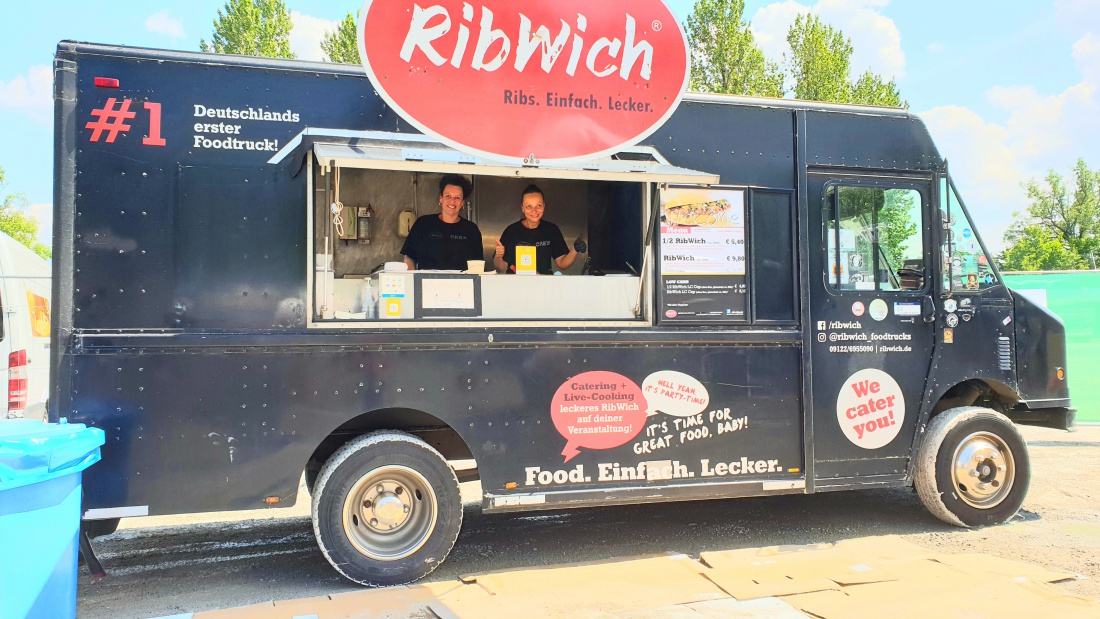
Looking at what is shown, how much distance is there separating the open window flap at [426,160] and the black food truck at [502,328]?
0.07 feet

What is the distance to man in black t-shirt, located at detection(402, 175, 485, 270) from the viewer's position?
17.7 ft

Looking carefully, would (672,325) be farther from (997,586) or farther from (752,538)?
(997,586)

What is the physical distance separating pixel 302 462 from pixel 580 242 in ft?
9.21

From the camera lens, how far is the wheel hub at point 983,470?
17.4 feet

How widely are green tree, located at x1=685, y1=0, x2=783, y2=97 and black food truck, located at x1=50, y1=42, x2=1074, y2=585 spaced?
746 inches

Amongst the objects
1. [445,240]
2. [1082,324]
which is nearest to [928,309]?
[445,240]

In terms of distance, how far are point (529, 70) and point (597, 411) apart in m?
2.05

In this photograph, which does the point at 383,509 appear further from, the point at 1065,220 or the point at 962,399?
the point at 1065,220

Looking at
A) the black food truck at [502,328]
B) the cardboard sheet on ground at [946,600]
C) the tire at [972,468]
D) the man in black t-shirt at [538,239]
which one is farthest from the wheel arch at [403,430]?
the tire at [972,468]

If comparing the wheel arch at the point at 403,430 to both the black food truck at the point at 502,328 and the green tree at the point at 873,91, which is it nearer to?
the black food truck at the point at 502,328

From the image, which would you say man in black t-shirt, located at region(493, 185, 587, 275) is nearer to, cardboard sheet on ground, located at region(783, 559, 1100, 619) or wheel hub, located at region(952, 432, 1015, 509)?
cardboard sheet on ground, located at region(783, 559, 1100, 619)

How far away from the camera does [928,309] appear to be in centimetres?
525

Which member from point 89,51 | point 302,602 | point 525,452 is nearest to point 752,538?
point 525,452

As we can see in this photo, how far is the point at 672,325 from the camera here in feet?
15.8
